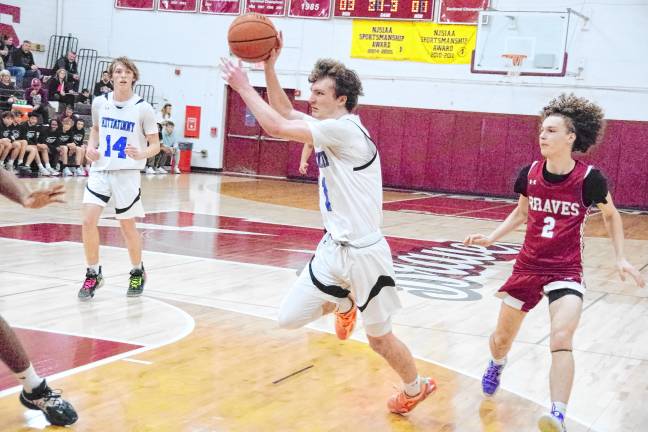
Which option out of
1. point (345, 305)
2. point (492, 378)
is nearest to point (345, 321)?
point (345, 305)

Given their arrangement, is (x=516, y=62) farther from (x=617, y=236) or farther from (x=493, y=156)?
(x=617, y=236)

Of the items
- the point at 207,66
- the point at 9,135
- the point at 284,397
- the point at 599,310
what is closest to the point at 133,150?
the point at 284,397

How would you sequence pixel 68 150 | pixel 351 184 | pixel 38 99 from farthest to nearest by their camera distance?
pixel 38 99, pixel 68 150, pixel 351 184

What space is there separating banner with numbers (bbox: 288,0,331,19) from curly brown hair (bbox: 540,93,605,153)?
785 inches

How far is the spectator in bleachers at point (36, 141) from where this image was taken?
1897 cm

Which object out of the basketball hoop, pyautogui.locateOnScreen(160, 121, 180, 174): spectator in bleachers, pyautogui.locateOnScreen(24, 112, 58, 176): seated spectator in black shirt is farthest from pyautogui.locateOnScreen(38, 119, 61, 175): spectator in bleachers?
the basketball hoop

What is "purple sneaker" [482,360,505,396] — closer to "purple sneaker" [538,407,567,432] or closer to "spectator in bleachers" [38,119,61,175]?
"purple sneaker" [538,407,567,432]

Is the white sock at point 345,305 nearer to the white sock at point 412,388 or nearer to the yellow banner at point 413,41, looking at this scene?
the white sock at point 412,388

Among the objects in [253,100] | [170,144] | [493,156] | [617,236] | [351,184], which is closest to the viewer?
[253,100]

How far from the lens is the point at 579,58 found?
864 inches

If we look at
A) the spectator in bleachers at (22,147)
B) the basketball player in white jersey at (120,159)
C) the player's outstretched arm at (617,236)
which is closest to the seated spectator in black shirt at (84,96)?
the spectator in bleachers at (22,147)

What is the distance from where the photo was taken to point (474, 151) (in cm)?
2344

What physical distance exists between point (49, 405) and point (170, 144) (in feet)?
68.7

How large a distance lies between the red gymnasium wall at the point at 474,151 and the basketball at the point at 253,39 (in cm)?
1805
